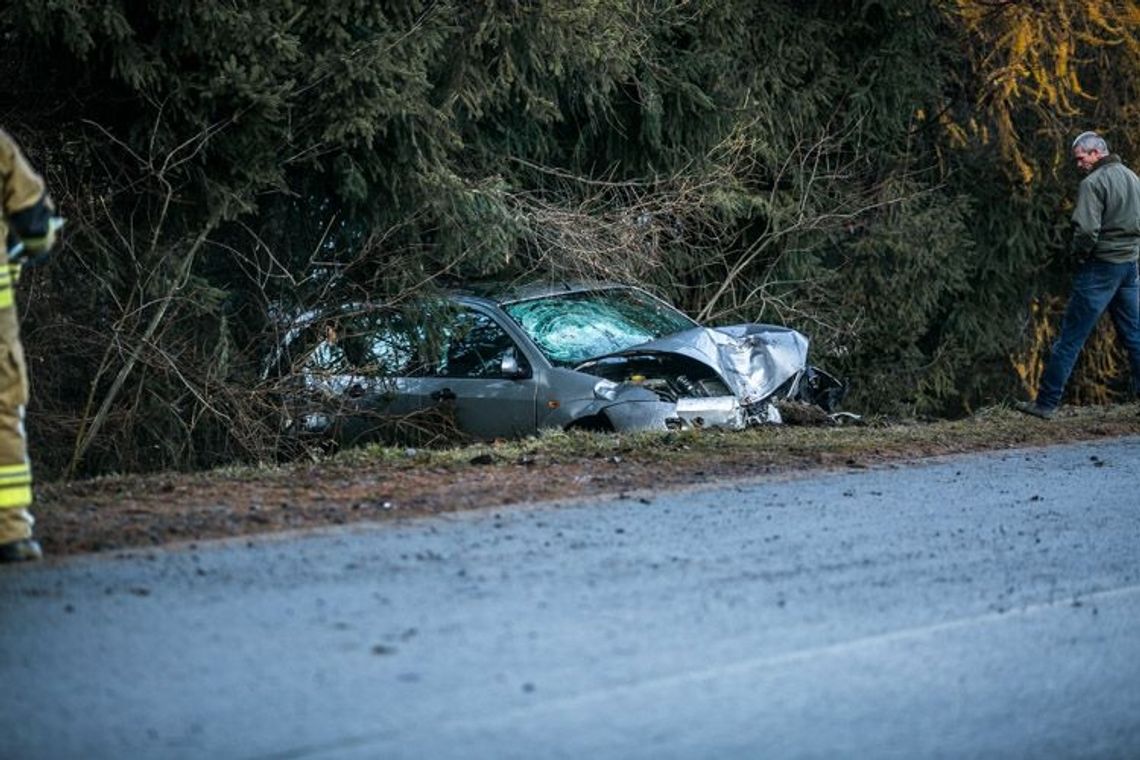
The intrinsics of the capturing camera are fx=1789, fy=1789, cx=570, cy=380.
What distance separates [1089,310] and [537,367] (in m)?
4.43

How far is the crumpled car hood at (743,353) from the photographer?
13.9 m

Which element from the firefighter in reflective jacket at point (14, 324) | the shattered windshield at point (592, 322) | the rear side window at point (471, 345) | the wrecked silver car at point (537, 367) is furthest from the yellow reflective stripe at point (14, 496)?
the rear side window at point (471, 345)

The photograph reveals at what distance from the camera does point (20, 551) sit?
23.6ft

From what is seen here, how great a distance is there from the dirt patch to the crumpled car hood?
0.65m

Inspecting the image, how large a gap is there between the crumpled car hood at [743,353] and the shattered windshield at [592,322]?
12.5 inches

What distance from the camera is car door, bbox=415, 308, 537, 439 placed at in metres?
14.1

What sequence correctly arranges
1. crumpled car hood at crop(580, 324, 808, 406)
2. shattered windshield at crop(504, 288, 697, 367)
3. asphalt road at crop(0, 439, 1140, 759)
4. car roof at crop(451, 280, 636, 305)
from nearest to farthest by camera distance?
1. asphalt road at crop(0, 439, 1140, 759)
2. crumpled car hood at crop(580, 324, 808, 406)
3. shattered windshield at crop(504, 288, 697, 367)
4. car roof at crop(451, 280, 636, 305)

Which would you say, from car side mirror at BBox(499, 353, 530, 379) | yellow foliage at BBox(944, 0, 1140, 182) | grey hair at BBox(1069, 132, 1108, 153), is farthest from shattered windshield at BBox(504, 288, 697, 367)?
yellow foliage at BBox(944, 0, 1140, 182)

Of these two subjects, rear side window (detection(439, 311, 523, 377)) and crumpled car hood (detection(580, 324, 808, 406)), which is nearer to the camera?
A: crumpled car hood (detection(580, 324, 808, 406))

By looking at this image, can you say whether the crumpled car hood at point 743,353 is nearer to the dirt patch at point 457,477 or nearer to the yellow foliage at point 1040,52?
the dirt patch at point 457,477

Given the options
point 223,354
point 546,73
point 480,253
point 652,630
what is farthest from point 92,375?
point 652,630

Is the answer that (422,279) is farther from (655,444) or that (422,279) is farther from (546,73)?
(655,444)

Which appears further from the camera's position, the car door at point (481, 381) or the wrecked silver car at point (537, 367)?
the car door at point (481, 381)

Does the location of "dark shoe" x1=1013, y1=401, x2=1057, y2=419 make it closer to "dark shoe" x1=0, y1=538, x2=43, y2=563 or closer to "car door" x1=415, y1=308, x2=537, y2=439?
"car door" x1=415, y1=308, x2=537, y2=439
